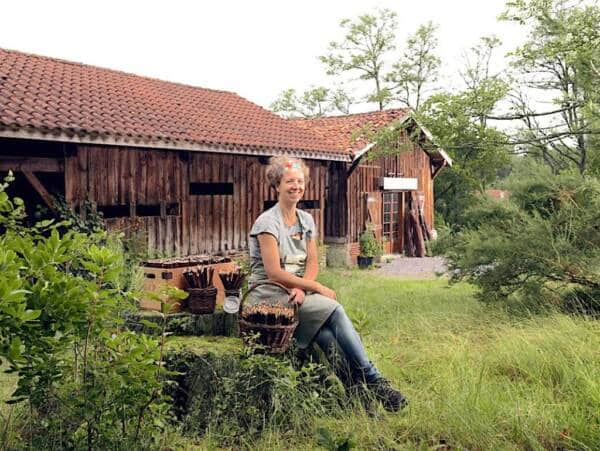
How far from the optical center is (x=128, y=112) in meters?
10.1

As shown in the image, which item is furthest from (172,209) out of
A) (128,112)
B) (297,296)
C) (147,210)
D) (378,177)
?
(378,177)

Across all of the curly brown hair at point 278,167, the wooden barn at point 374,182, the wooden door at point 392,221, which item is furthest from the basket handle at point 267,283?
the wooden door at point 392,221

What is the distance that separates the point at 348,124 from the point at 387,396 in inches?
574

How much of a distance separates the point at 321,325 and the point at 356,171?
499 inches

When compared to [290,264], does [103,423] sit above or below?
below

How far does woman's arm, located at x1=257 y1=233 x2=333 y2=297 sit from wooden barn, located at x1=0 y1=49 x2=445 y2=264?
467 cm

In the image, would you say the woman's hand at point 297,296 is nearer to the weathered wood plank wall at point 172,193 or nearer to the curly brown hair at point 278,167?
the curly brown hair at point 278,167

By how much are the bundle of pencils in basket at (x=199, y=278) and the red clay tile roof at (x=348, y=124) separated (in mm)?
10245

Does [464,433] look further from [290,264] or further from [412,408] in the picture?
[290,264]

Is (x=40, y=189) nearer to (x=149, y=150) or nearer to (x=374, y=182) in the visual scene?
(x=149, y=150)

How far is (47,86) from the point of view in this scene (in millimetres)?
9867

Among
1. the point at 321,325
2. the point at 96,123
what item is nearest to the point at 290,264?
the point at 321,325

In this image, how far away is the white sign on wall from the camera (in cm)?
1739

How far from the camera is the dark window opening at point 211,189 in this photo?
11.1m
